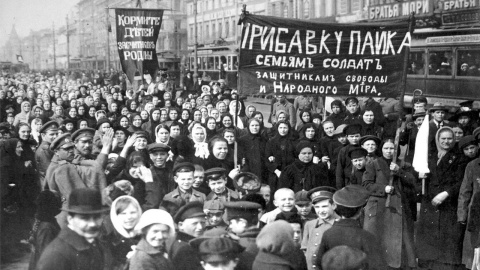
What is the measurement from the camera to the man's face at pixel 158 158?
5.93 metres

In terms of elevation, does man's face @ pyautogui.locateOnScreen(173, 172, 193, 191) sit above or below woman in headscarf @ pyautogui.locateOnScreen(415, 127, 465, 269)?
above

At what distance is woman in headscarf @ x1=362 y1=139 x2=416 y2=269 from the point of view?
5.81 metres

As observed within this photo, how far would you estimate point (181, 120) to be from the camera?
10.8m

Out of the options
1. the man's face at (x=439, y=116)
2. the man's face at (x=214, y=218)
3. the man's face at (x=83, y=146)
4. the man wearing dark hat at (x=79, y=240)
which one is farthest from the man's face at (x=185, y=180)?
the man's face at (x=439, y=116)

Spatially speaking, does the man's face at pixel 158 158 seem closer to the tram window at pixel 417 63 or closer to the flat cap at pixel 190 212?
the flat cap at pixel 190 212

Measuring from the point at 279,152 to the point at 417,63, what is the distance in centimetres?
1115

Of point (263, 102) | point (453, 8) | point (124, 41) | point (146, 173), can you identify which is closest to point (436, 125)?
point (146, 173)

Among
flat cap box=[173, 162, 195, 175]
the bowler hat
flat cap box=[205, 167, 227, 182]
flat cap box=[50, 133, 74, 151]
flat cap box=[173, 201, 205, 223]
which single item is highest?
flat cap box=[50, 133, 74, 151]

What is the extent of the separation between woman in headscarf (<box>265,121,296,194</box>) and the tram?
74.5 ft

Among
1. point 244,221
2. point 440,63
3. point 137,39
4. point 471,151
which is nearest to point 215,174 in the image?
point 244,221

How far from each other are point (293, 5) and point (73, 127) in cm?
3074

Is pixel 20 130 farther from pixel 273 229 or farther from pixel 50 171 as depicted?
pixel 273 229

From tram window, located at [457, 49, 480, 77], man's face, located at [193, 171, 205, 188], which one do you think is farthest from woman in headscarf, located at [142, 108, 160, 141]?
tram window, located at [457, 49, 480, 77]

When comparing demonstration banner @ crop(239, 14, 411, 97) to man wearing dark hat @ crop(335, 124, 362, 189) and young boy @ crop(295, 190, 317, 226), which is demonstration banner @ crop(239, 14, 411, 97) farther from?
young boy @ crop(295, 190, 317, 226)
